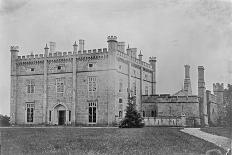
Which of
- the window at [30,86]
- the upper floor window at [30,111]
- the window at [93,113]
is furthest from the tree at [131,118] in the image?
the window at [30,86]

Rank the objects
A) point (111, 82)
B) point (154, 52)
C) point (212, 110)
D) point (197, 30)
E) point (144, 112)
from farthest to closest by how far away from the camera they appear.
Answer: point (212, 110) < point (144, 112) < point (111, 82) < point (154, 52) < point (197, 30)

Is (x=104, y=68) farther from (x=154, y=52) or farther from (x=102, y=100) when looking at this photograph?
(x=154, y=52)

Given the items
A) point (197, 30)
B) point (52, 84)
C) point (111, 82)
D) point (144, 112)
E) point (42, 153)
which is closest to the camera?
point (42, 153)

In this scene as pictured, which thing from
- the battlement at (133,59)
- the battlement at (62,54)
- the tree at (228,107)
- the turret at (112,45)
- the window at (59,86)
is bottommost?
the tree at (228,107)

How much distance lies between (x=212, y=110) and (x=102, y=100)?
13983 mm

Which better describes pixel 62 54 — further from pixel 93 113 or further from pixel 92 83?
pixel 93 113

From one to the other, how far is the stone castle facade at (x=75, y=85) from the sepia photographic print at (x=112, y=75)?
88 mm

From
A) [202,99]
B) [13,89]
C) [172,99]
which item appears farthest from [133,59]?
[13,89]

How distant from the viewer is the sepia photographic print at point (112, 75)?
14.4m

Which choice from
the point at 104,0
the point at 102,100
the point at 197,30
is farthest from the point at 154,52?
the point at 102,100

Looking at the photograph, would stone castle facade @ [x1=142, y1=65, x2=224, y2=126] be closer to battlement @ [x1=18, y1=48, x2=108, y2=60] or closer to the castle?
the castle

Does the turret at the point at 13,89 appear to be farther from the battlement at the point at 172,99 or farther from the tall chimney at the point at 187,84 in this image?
the tall chimney at the point at 187,84

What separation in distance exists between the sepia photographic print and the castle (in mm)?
87

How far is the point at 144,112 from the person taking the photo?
123 ft
